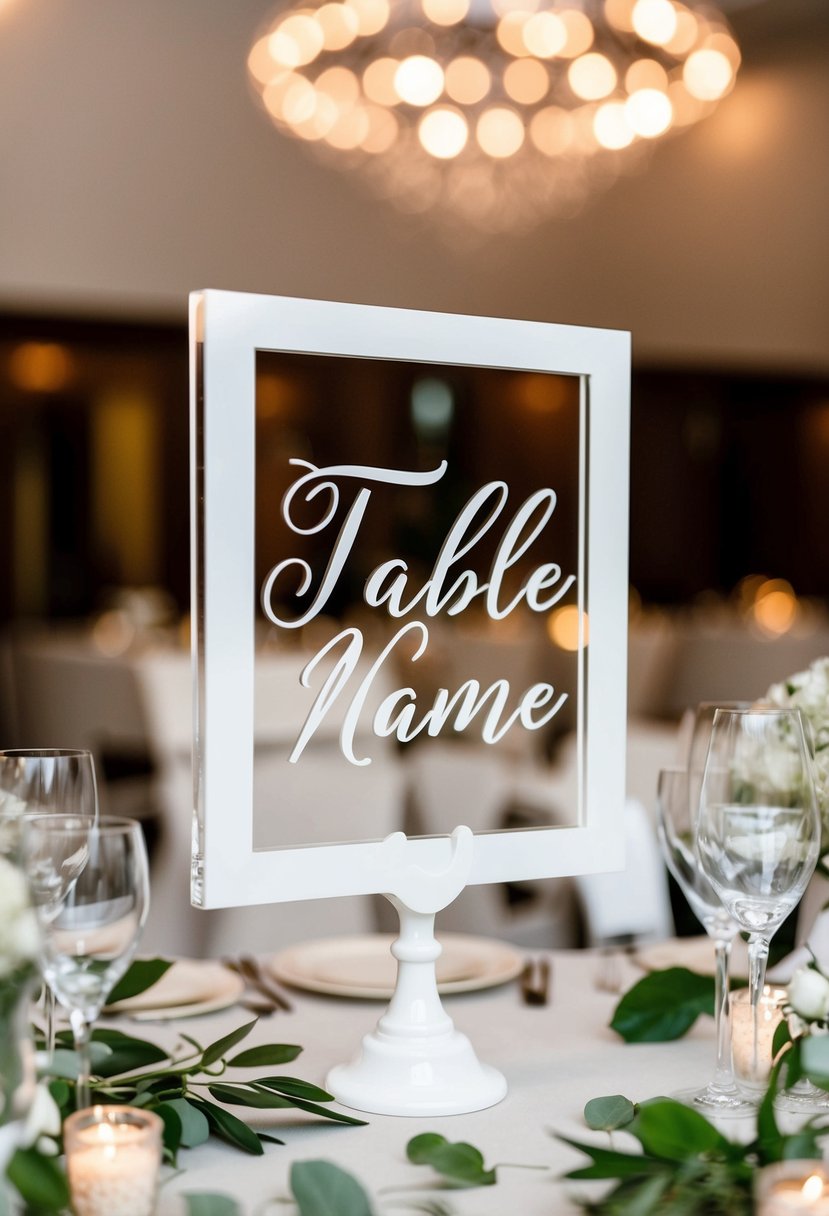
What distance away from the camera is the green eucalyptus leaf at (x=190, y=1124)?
931 mm

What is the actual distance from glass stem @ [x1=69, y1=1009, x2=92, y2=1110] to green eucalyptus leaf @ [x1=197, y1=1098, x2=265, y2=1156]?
0.13 metres

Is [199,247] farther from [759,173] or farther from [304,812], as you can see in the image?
[304,812]

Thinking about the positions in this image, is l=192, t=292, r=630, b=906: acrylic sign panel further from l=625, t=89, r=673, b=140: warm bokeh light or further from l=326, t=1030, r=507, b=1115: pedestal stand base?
l=625, t=89, r=673, b=140: warm bokeh light

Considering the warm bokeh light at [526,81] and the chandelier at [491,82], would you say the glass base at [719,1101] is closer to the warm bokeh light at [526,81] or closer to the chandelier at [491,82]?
the chandelier at [491,82]

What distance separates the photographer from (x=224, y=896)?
1029mm

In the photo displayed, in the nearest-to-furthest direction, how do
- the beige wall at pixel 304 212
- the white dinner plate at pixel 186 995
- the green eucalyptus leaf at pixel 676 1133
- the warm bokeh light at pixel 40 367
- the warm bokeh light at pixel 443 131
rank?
the green eucalyptus leaf at pixel 676 1133, the white dinner plate at pixel 186 995, the warm bokeh light at pixel 443 131, the beige wall at pixel 304 212, the warm bokeh light at pixel 40 367

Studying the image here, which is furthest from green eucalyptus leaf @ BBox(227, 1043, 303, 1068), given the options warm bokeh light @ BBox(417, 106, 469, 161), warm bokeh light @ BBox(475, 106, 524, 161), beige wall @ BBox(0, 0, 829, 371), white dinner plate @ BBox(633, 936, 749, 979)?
beige wall @ BBox(0, 0, 829, 371)

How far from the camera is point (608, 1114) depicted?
0.97m

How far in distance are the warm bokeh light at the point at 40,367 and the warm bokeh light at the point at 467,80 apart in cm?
402

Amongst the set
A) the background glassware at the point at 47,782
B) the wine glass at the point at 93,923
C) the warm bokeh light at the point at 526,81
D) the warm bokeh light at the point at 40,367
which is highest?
the warm bokeh light at the point at 526,81

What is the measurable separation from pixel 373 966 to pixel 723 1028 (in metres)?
0.53

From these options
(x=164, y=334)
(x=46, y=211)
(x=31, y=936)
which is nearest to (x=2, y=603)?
(x=164, y=334)

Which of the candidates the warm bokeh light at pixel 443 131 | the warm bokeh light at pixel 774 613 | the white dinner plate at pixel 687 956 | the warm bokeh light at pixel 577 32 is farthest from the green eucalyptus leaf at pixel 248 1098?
the warm bokeh light at pixel 774 613

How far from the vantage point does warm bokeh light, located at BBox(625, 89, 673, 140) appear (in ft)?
17.6
